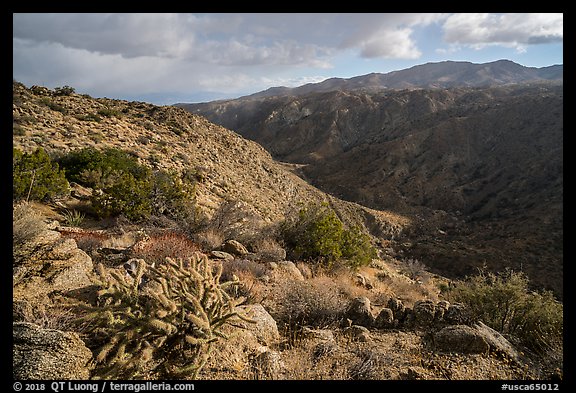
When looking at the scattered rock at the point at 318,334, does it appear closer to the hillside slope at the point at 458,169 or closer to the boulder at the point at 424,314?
the boulder at the point at 424,314

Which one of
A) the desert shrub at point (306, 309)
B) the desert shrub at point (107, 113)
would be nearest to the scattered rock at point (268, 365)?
the desert shrub at point (306, 309)

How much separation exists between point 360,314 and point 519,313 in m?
2.77

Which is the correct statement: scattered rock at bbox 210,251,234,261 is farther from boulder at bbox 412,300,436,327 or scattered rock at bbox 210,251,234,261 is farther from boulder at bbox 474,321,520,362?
boulder at bbox 474,321,520,362

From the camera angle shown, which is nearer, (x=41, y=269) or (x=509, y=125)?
(x=41, y=269)

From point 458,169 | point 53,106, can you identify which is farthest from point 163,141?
point 458,169

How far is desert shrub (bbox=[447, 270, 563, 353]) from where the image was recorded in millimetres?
4578

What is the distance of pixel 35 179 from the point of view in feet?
28.1

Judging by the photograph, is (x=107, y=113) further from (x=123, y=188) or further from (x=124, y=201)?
(x=124, y=201)

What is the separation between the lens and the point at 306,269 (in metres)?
7.20

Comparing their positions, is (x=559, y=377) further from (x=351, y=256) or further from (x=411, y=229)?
(x=411, y=229)

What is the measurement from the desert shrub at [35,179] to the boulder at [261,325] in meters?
6.81

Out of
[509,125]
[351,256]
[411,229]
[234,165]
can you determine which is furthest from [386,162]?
[351,256]

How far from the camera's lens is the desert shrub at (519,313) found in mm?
4578

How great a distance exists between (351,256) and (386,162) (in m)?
48.0
